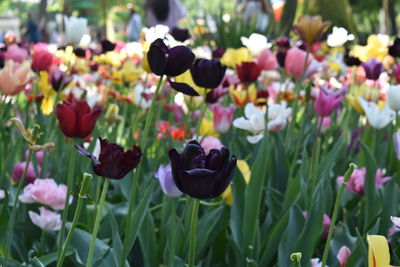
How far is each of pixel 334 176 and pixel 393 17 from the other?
2251 cm

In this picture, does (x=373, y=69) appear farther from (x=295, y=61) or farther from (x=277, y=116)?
(x=277, y=116)

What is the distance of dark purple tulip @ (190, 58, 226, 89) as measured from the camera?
5.15 feet

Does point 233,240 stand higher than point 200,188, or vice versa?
point 200,188

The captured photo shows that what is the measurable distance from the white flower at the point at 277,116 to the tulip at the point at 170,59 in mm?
843

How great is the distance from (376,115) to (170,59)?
44.0 inches

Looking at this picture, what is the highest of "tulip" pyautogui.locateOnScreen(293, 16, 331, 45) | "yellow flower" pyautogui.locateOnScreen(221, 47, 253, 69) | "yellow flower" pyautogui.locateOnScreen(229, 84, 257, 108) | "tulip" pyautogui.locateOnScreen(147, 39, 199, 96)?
"tulip" pyautogui.locateOnScreen(293, 16, 331, 45)

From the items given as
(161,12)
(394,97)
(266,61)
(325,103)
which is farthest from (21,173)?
(161,12)

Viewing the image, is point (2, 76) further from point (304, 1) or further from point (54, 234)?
point (304, 1)

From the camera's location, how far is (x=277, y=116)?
2.06 metres

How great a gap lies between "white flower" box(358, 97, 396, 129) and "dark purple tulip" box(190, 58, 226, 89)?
703mm

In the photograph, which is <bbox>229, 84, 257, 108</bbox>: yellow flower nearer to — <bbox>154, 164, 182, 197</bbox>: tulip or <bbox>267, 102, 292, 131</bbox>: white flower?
<bbox>267, 102, 292, 131</bbox>: white flower

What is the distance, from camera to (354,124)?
311 cm

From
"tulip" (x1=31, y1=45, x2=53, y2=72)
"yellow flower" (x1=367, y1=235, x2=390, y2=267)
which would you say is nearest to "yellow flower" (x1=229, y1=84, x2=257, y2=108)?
"tulip" (x1=31, y1=45, x2=53, y2=72)

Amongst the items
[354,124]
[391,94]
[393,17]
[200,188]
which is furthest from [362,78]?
[393,17]
